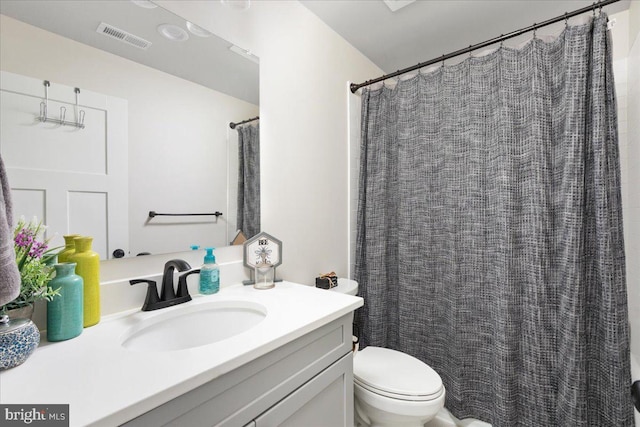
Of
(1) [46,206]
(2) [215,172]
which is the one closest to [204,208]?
(2) [215,172]

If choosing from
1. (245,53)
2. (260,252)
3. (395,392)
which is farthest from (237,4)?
(395,392)

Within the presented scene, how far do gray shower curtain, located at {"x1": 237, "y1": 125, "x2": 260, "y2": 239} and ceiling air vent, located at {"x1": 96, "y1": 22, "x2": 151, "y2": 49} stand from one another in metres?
0.44

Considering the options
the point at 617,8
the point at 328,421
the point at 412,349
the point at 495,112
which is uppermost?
the point at 617,8

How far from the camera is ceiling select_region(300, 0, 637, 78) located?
5.17 ft

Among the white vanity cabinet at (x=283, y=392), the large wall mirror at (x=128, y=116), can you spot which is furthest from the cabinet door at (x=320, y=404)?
the large wall mirror at (x=128, y=116)

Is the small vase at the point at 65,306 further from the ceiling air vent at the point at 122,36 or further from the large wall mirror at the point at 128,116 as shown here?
the ceiling air vent at the point at 122,36

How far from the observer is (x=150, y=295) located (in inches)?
37.1

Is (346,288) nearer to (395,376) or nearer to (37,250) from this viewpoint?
(395,376)

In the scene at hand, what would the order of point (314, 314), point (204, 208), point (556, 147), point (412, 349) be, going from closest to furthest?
point (314, 314)
point (204, 208)
point (556, 147)
point (412, 349)

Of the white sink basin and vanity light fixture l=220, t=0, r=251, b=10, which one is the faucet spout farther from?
vanity light fixture l=220, t=0, r=251, b=10

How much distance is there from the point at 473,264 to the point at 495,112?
81 centimetres

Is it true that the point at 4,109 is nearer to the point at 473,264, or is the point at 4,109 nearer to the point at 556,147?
the point at 473,264

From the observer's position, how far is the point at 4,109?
73 centimetres

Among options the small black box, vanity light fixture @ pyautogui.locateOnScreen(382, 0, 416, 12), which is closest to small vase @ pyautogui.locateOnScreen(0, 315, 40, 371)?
the small black box
